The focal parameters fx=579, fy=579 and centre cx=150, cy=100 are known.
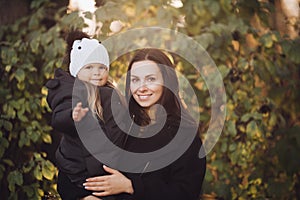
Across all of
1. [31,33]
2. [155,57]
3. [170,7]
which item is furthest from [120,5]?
[155,57]

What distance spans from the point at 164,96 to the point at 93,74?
0.25 m

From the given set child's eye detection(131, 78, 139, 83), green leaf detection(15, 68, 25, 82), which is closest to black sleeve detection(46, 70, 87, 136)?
child's eye detection(131, 78, 139, 83)

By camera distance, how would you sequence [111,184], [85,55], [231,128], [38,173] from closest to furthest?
1. [111,184]
2. [85,55]
3. [38,173]
4. [231,128]

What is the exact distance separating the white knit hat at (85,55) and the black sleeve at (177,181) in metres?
0.40

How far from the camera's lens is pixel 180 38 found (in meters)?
3.25

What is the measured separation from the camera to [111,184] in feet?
5.94

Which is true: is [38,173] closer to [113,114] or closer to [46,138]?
[46,138]

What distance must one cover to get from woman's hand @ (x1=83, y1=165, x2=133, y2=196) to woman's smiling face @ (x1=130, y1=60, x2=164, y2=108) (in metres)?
0.25

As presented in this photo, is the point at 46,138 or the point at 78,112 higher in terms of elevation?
the point at 78,112

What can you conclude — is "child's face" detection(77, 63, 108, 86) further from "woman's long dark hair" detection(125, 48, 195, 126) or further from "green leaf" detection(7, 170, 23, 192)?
"green leaf" detection(7, 170, 23, 192)

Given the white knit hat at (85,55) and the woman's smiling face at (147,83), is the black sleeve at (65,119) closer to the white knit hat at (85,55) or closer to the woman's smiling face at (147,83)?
the white knit hat at (85,55)

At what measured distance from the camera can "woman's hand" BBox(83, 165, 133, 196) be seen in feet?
5.95

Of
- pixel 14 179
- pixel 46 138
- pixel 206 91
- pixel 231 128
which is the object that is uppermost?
pixel 206 91

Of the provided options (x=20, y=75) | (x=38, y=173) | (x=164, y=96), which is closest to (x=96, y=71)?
(x=164, y=96)
